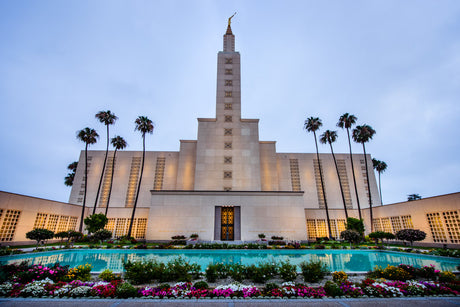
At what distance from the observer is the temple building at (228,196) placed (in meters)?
23.5

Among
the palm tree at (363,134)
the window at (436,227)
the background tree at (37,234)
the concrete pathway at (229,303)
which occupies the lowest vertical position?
the concrete pathway at (229,303)

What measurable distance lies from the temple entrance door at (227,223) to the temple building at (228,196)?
121mm

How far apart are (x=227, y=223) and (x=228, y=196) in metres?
3.42

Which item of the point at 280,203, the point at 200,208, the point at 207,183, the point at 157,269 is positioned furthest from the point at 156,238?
the point at 157,269

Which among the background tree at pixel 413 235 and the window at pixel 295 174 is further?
the window at pixel 295 174

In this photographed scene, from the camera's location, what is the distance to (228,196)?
28.1 meters

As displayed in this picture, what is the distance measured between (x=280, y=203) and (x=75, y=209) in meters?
28.4

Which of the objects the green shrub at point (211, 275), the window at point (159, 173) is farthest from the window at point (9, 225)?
the green shrub at point (211, 275)

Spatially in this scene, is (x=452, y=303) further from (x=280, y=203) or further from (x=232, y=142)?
(x=232, y=142)

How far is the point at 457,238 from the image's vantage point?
19781mm

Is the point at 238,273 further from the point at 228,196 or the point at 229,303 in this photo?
the point at 228,196

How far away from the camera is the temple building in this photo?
23.5 meters

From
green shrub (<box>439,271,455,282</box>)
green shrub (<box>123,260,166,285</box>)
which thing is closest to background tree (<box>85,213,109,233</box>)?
green shrub (<box>123,260,166,285</box>)

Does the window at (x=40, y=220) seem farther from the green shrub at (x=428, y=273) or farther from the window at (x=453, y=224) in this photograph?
the window at (x=453, y=224)
